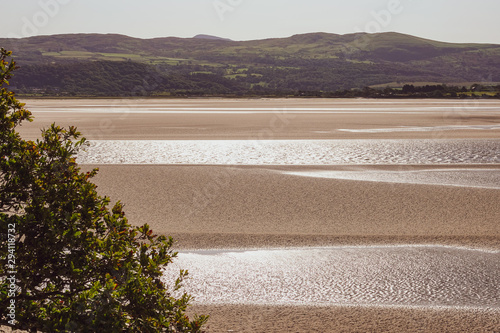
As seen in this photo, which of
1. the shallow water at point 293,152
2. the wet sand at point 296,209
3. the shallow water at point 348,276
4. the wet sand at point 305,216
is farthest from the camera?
the shallow water at point 293,152

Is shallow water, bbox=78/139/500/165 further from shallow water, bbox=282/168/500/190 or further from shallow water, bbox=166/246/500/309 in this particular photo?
shallow water, bbox=166/246/500/309

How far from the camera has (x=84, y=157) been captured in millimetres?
21125

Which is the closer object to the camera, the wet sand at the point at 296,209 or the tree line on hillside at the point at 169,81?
the wet sand at the point at 296,209

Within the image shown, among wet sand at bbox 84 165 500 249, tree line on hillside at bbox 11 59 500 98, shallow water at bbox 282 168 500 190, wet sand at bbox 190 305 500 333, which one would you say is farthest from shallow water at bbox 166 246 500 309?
tree line on hillside at bbox 11 59 500 98

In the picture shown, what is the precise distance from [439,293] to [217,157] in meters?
14.2

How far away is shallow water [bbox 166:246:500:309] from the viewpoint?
6.82 metres

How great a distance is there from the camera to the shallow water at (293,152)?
19828 millimetres

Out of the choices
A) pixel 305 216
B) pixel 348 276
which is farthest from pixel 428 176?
pixel 348 276

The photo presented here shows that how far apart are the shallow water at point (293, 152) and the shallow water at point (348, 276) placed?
1040 centimetres

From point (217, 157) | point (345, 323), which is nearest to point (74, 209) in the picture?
point (345, 323)

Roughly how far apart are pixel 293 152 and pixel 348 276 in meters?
14.6

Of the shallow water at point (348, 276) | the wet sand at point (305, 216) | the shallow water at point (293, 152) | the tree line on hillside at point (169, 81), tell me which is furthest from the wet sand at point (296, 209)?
the tree line on hillside at point (169, 81)

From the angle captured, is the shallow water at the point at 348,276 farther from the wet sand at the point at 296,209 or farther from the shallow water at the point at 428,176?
the shallow water at the point at 428,176

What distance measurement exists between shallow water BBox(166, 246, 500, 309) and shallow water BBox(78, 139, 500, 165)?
10403mm
